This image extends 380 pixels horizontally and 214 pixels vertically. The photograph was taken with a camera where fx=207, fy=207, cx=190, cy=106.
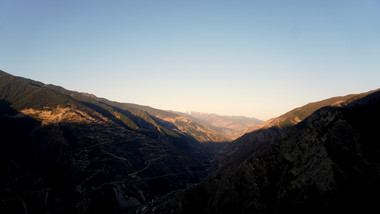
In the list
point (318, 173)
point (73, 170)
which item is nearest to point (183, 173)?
Answer: point (73, 170)

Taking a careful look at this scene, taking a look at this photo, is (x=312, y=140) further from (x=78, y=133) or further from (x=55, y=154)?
(x=78, y=133)

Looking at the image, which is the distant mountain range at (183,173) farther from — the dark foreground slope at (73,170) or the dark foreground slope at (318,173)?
the dark foreground slope at (73,170)

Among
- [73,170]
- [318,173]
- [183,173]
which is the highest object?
[318,173]

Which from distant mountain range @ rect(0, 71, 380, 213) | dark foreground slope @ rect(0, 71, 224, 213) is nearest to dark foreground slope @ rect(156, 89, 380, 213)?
distant mountain range @ rect(0, 71, 380, 213)

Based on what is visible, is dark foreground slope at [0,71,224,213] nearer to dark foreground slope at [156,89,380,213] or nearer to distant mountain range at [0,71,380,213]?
distant mountain range at [0,71,380,213]

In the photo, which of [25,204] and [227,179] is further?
[25,204]

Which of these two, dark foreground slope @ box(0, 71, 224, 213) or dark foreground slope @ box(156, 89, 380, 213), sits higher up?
dark foreground slope @ box(156, 89, 380, 213)

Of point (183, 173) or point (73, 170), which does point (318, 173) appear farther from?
point (183, 173)

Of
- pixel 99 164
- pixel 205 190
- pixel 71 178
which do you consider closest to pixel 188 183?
pixel 99 164
